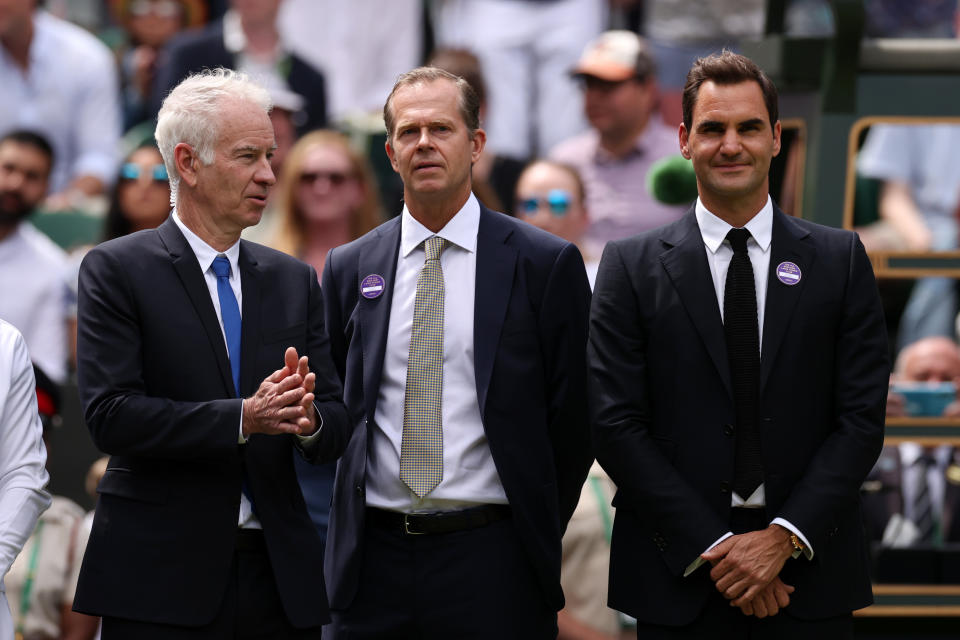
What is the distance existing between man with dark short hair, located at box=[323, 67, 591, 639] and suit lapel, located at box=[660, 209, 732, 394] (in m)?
0.33

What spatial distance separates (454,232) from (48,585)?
2.59 meters

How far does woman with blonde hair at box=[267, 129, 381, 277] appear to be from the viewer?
7.28m

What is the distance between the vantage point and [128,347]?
3807 mm

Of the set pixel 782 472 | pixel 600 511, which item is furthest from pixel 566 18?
pixel 782 472

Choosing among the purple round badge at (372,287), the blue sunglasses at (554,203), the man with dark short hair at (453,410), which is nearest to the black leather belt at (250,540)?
the man with dark short hair at (453,410)

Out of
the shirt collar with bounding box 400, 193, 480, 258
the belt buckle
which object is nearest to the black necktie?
the shirt collar with bounding box 400, 193, 480, 258

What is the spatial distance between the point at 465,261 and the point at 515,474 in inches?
24.8

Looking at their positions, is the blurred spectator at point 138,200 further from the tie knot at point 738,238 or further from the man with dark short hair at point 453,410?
the tie knot at point 738,238

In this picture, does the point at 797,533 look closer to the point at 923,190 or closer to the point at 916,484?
the point at 916,484

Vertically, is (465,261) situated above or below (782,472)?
above

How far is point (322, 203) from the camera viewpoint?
7305 mm

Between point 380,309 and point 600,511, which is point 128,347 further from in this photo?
point 600,511

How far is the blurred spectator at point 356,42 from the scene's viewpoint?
9.43 m

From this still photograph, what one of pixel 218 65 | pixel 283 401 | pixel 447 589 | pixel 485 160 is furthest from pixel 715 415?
pixel 218 65
